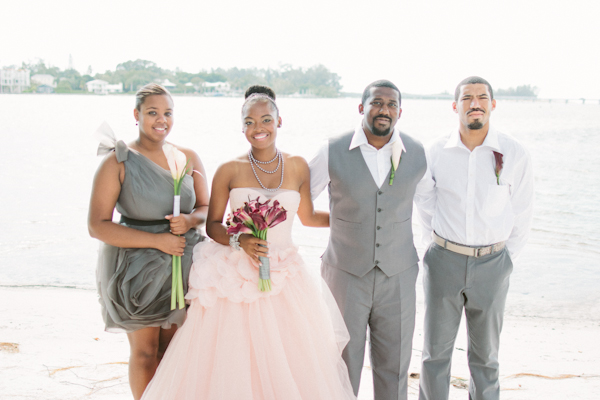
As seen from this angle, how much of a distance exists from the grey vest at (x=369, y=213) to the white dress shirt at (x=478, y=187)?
0.27 meters

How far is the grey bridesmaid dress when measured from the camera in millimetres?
2701

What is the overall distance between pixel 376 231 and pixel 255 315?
2.88ft

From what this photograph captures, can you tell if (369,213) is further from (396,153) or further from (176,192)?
(176,192)

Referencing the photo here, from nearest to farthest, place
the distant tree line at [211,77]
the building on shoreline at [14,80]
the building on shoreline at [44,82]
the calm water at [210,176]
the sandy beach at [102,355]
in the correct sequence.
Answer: the sandy beach at [102,355] → the calm water at [210,176] → the distant tree line at [211,77] → the building on shoreline at [44,82] → the building on shoreline at [14,80]

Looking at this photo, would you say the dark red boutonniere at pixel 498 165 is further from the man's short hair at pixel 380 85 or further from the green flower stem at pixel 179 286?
the green flower stem at pixel 179 286

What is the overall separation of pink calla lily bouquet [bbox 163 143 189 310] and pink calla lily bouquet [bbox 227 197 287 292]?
369 mm

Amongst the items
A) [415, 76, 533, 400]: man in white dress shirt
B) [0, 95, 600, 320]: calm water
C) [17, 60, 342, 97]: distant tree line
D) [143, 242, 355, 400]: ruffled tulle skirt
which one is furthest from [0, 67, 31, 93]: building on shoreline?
[415, 76, 533, 400]: man in white dress shirt

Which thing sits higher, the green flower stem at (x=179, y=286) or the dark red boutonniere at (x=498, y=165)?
the dark red boutonniere at (x=498, y=165)

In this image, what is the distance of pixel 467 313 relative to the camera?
3.22 m

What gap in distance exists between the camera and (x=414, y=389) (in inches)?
152

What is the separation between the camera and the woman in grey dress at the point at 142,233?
8.86 ft

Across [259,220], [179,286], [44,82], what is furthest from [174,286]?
[44,82]

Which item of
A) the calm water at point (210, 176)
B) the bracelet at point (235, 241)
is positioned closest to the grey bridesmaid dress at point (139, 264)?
the bracelet at point (235, 241)

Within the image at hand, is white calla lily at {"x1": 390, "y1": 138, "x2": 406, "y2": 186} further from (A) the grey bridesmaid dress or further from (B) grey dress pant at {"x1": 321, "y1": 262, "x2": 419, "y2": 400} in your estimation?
(A) the grey bridesmaid dress
